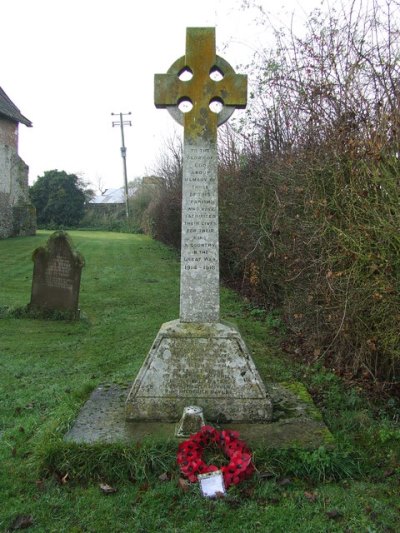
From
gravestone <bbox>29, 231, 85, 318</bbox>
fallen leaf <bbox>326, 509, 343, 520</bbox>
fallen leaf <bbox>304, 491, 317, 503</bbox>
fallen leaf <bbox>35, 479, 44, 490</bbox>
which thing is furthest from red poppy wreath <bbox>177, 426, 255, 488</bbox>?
gravestone <bbox>29, 231, 85, 318</bbox>

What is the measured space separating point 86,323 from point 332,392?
5.18 m

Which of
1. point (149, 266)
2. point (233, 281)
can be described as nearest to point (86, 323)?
point (233, 281)

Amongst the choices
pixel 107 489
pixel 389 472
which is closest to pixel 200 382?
pixel 107 489

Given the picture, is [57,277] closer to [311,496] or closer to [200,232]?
[200,232]

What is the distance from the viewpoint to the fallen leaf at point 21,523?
2.96 metres

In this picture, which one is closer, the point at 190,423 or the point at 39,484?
the point at 39,484

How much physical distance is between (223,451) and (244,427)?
0.44m

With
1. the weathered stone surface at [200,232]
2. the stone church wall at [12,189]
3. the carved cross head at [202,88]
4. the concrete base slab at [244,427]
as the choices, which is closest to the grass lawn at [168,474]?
the concrete base slab at [244,427]

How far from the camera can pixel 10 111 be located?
91.5 ft

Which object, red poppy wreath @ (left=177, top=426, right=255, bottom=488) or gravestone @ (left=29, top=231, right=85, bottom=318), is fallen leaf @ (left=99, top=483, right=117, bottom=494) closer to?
red poppy wreath @ (left=177, top=426, right=255, bottom=488)

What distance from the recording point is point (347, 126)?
498 centimetres

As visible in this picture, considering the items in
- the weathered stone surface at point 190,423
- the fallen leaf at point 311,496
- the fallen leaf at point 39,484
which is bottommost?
the fallen leaf at point 39,484

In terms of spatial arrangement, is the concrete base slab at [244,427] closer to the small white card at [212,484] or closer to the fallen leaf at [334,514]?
the small white card at [212,484]

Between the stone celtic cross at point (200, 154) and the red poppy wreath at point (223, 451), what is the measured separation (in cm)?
98
